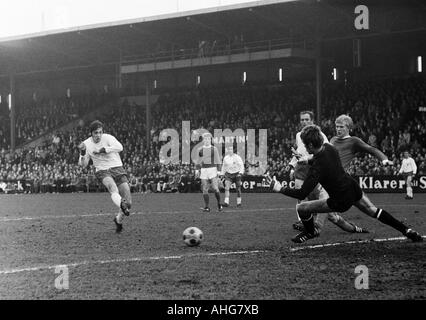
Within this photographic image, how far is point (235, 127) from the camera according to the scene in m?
40.0

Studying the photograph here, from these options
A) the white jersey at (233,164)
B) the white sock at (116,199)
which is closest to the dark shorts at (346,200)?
the white sock at (116,199)

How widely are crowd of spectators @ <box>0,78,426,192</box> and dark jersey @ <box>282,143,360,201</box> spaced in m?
22.6

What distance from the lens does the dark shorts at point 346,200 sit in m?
9.07

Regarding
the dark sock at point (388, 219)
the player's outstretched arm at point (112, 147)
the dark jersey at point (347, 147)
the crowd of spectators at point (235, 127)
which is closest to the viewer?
the dark sock at point (388, 219)

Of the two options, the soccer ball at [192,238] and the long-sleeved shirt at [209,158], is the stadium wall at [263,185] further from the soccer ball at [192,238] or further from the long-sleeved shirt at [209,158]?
the soccer ball at [192,238]

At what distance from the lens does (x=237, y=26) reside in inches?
1597

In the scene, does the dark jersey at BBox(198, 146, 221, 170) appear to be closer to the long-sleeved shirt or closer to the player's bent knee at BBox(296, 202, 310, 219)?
the long-sleeved shirt

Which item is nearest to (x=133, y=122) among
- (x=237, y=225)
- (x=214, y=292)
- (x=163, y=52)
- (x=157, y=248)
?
(x=163, y=52)

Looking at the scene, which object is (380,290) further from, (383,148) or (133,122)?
(133,122)

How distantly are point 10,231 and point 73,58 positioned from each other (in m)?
41.0

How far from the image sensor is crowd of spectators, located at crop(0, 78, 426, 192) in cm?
3422

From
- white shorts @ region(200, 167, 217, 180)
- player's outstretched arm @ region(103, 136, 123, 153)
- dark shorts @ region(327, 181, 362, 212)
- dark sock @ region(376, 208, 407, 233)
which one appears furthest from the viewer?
white shorts @ region(200, 167, 217, 180)

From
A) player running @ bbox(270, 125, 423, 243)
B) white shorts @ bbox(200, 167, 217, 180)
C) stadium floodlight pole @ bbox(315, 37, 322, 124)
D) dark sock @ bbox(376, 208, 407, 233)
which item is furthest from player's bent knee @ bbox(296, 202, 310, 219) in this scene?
stadium floodlight pole @ bbox(315, 37, 322, 124)

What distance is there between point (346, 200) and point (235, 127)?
31.0 metres
